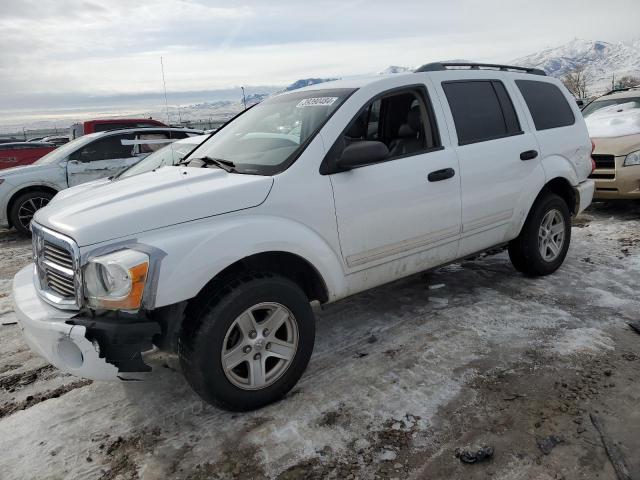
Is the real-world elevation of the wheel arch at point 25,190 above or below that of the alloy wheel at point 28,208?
above

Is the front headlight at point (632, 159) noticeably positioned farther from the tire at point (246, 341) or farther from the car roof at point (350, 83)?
the tire at point (246, 341)

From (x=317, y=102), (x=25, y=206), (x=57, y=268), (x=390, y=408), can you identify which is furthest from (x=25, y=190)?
(x=390, y=408)

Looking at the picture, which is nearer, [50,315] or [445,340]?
[50,315]

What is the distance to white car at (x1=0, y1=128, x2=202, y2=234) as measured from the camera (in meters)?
7.95

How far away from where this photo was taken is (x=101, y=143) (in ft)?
28.4

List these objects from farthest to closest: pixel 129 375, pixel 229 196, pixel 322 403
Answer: pixel 322 403 → pixel 229 196 → pixel 129 375

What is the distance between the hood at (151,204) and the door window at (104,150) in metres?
6.07

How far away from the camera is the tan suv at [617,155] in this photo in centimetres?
679

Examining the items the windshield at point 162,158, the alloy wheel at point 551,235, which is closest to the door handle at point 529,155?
the alloy wheel at point 551,235

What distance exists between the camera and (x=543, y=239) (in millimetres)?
4676

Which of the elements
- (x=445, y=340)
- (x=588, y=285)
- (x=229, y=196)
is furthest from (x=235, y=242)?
(x=588, y=285)

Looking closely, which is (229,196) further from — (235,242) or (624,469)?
(624,469)

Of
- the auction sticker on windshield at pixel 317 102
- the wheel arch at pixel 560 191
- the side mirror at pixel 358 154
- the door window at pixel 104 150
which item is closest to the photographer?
the side mirror at pixel 358 154

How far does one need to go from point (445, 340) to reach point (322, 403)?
3.85 ft
